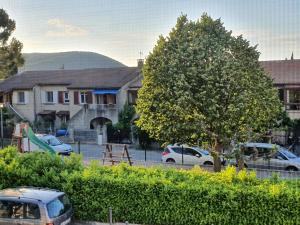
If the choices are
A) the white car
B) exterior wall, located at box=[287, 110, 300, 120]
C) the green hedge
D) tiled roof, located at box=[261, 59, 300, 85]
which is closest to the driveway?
the white car

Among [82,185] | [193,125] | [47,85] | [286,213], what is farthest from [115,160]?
[47,85]

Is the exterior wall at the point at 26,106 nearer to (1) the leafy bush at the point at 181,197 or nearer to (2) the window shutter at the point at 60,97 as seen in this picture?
(2) the window shutter at the point at 60,97

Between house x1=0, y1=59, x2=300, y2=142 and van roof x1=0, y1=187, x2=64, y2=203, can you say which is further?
house x1=0, y1=59, x2=300, y2=142

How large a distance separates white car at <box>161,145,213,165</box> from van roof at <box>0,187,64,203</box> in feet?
37.0

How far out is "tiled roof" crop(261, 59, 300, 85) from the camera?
27945 millimetres

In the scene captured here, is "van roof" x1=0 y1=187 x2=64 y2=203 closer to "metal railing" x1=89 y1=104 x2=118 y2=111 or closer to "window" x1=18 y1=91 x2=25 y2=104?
"metal railing" x1=89 y1=104 x2=118 y2=111

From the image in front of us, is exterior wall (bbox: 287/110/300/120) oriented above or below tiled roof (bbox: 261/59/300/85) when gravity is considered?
below

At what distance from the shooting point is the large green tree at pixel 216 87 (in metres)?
15.8

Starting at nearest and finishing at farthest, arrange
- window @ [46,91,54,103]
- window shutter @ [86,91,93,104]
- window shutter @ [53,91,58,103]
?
window shutter @ [86,91,93,104], window shutter @ [53,91,58,103], window @ [46,91,54,103]

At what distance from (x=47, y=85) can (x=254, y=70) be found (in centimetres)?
2468

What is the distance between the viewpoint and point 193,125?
664 inches

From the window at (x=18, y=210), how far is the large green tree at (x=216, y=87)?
25.4 ft

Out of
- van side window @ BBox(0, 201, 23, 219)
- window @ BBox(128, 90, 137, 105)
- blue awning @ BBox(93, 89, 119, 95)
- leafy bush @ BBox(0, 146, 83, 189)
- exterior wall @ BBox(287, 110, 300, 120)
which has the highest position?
blue awning @ BBox(93, 89, 119, 95)

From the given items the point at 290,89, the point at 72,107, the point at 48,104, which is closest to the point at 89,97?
the point at 72,107
